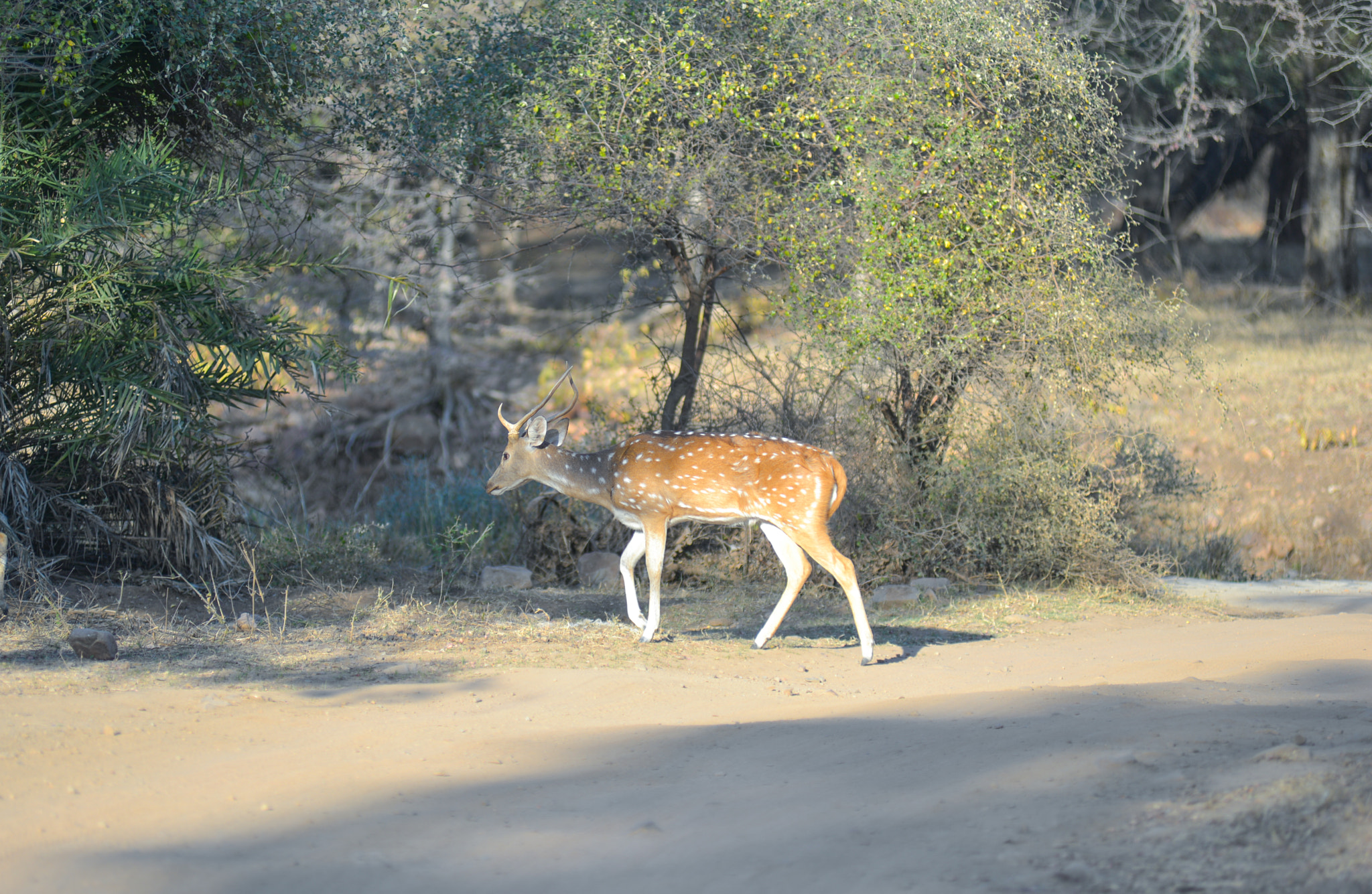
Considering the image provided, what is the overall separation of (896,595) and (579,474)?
11.6 feet

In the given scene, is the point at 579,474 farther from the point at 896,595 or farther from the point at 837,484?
the point at 896,595

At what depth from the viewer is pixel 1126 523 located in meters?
13.5

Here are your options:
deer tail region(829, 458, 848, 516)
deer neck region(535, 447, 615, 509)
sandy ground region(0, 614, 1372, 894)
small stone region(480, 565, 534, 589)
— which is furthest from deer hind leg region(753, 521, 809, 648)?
small stone region(480, 565, 534, 589)

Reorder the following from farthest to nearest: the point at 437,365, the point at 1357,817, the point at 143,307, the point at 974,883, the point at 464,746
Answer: the point at 437,365, the point at 143,307, the point at 464,746, the point at 1357,817, the point at 974,883

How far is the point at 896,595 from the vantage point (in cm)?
1231

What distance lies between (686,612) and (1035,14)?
261 inches

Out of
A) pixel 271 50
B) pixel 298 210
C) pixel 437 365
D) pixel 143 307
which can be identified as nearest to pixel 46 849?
pixel 143 307

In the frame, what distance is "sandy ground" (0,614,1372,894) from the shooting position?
4.58 meters

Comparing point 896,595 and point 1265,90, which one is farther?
point 1265,90

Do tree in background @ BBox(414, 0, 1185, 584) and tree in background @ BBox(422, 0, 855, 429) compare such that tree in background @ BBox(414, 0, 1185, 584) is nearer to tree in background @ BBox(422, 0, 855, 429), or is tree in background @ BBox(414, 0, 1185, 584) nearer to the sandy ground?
tree in background @ BBox(422, 0, 855, 429)

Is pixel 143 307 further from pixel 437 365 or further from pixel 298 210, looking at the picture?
pixel 437 365

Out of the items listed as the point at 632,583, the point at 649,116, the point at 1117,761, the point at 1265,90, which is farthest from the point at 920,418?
the point at 1265,90

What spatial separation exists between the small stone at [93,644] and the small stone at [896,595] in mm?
6699

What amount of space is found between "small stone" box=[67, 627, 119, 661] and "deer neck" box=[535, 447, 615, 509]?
11.6 feet
